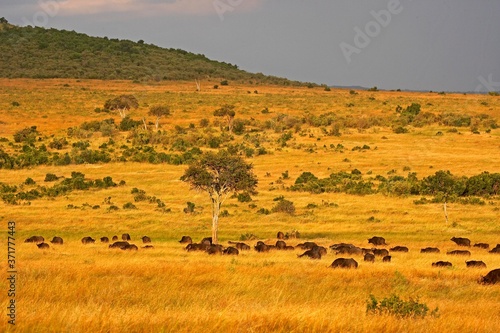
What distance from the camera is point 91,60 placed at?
471ft

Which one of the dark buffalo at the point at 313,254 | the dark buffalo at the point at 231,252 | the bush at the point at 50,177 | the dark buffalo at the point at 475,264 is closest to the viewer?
the dark buffalo at the point at 475,264

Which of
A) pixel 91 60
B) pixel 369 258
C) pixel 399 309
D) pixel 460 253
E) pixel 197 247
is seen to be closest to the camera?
pixel 399 309

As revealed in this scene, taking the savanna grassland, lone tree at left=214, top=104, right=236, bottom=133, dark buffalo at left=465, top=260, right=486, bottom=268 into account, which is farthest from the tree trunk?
lone tree at left=214, top=104, right=236, bottom=133

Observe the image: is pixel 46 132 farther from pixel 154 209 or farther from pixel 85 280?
pixel 85 280

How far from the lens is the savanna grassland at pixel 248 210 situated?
26.7ft

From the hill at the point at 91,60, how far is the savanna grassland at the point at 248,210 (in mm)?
27036

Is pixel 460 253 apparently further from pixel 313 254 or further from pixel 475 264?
pixel 313 254

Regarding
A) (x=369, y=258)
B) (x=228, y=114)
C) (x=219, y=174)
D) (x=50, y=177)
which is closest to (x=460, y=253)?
(x=369, y=258)

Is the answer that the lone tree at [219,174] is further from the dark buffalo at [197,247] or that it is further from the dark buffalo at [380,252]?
the dark buffalo at [380,252]

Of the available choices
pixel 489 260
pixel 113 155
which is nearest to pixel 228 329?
pixel 489 260

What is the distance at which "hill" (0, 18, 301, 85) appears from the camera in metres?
132

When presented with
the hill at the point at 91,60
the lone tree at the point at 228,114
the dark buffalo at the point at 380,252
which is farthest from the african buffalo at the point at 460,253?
the hill at the point at 91,60

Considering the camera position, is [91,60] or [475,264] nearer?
[475,264]

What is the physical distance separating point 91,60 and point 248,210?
11887 cm
